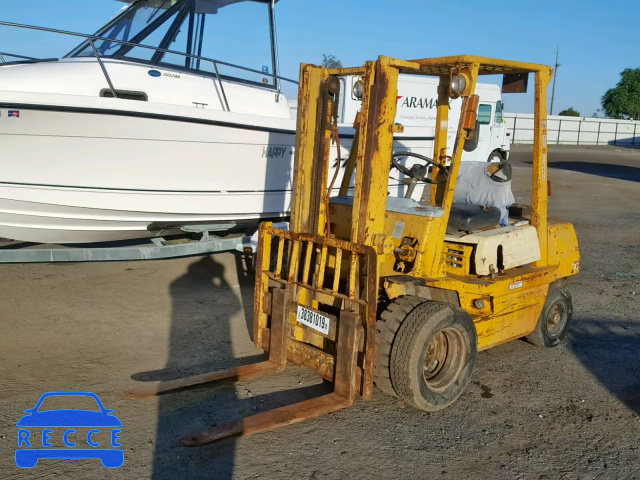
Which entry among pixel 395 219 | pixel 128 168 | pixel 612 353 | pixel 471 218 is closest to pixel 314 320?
pixel 395 219

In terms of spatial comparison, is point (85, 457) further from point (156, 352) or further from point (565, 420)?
point (565, 420)

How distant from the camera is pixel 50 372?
13.9 feet

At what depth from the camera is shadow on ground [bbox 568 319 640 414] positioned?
4.27 metres

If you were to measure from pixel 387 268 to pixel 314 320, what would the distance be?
0.63 meters

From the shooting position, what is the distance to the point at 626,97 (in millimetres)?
60188

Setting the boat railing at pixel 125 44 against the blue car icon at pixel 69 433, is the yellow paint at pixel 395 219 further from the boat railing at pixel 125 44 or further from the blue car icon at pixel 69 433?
the boat railing at pixel 125 44

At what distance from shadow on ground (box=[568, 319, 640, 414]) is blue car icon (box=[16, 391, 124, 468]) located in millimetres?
3283

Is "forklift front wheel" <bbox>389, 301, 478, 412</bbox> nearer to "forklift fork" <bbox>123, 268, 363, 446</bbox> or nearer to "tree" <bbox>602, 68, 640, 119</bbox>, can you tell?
"forklift fork" <bbox>123, 268, 363, 446</bbox>

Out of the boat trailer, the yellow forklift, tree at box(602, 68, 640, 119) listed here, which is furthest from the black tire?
tree at box(602, 68, 640, 119)

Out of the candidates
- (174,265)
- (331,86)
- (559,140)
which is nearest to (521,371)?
(331,86)

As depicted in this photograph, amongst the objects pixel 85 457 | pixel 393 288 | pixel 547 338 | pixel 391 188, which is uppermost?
pixel 391 188

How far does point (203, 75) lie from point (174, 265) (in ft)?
7.70

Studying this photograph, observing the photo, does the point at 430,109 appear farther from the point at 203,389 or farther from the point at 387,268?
the point at 203,389

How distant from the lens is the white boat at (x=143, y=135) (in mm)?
5438
